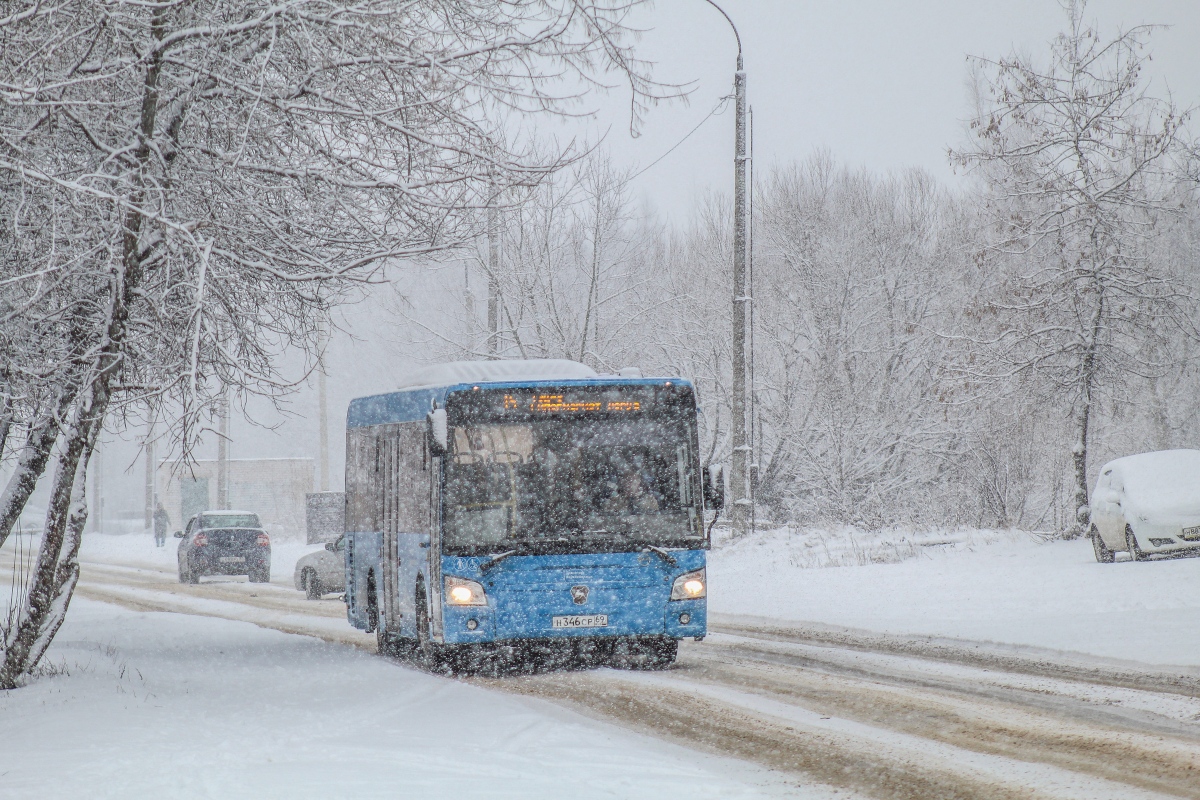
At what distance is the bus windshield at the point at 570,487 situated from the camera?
11688 mm

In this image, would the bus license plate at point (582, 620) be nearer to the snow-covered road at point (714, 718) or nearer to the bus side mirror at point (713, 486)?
the snow-covered road at point (714, 718)

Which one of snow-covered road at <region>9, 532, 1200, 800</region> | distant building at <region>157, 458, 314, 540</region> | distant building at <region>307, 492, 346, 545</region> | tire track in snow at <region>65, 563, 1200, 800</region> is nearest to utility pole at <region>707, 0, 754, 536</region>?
snow-covered road at <region>9, 532, 1200, 800</region>

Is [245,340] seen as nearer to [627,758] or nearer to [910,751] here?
[627,758]

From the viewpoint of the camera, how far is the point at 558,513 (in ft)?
38.5

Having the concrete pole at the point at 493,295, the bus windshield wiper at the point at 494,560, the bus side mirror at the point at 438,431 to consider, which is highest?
the concrete pole at the point at 493,295

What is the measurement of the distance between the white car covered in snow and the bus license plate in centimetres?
1178

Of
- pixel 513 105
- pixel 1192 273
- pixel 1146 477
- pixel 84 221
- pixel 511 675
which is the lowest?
pixel 511 675

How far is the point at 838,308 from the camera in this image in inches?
1264

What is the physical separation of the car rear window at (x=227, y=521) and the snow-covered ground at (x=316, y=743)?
19.7 m

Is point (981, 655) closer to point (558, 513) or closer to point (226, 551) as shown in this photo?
point (558, 513)

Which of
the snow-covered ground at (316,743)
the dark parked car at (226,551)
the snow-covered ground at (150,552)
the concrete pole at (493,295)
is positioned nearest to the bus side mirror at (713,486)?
the snow-covered ground at (316,743)

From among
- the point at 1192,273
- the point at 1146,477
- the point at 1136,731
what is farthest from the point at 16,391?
the point at 1192,273

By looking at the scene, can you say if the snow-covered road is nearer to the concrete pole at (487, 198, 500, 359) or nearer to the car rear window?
the concrete pole at (487, 198, 500, 359)

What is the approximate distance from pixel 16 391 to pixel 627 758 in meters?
5.73
